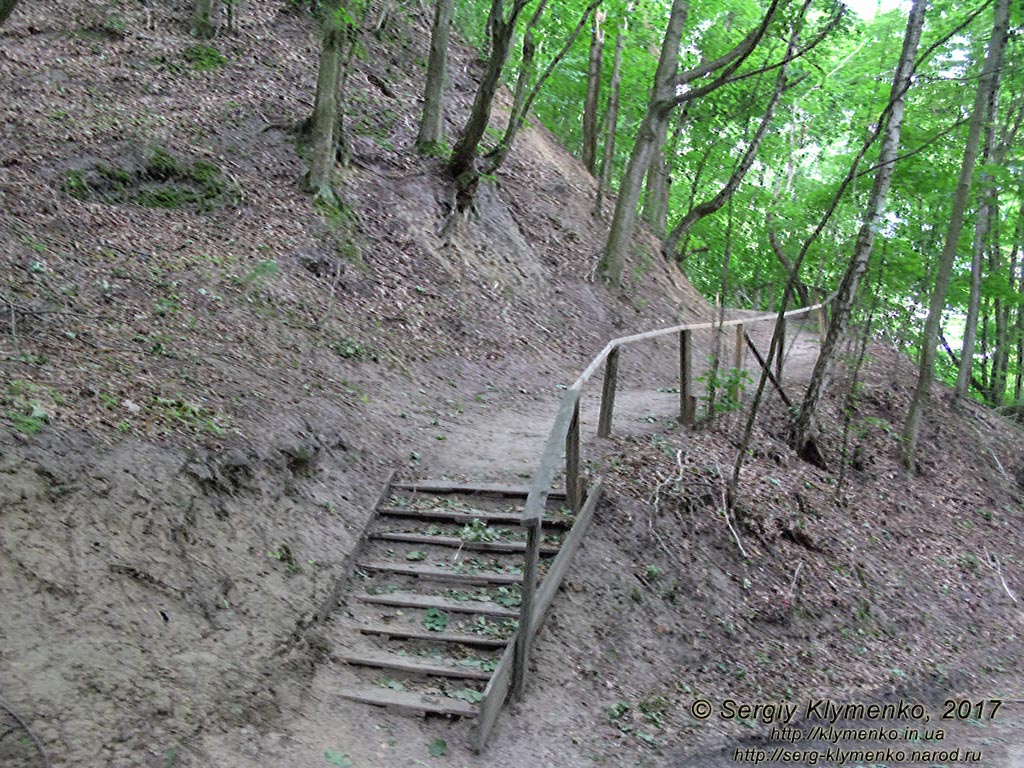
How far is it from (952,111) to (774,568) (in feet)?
39.6

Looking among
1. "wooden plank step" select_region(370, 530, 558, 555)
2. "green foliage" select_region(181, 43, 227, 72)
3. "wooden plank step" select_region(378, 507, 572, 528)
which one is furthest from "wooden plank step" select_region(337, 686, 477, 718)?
"green foliage" select_region(181, 43, 227, 72)

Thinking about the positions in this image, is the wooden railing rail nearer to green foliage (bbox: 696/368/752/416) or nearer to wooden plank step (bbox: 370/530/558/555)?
wooden plank step (bbox: 370/530/558/555)

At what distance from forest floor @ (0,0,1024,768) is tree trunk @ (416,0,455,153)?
56 cm

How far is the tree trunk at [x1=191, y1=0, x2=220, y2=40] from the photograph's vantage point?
46.3 ft

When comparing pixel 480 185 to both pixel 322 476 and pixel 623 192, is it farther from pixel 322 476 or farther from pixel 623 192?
pixel 322 476

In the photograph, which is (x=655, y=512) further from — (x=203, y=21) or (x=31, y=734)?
(x=203, y=21)

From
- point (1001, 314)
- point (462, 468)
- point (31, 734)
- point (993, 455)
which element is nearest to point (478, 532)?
point (462, 468)

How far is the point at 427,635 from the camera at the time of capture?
219 inches

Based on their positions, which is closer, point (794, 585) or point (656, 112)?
point (794, 585)

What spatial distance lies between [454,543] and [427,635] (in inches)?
42.1

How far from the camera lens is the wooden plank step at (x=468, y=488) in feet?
23.3

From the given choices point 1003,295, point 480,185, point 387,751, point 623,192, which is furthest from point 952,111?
point 387,751

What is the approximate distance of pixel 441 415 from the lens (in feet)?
30.0

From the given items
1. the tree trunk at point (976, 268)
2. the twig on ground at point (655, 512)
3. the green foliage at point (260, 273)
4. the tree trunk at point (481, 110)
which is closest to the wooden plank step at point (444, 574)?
the twig on ground at point (655, 512)
